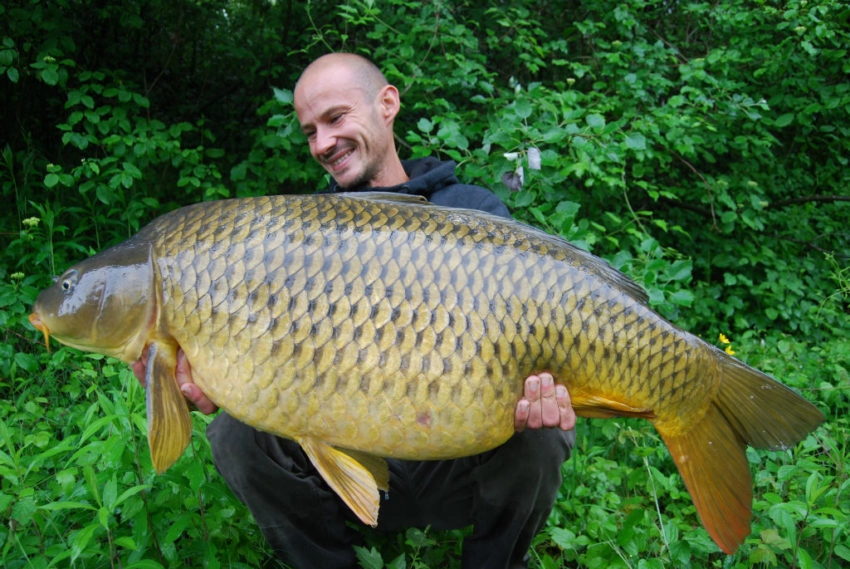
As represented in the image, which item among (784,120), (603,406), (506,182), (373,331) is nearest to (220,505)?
(373,331)

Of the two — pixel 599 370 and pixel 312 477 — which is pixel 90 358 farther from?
pixel 599 370

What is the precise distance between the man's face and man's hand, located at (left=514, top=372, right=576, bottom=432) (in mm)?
927

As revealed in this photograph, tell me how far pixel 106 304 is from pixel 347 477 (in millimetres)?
537

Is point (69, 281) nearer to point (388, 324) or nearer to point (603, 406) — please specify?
point (388, 324)

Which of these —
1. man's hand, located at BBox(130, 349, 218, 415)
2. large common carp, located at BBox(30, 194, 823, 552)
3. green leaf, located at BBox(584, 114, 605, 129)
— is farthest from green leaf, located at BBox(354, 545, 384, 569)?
green leaf, located at BBox(584, 114, 605, 129)

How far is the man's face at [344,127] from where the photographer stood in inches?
76.5

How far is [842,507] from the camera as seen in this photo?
175 cm

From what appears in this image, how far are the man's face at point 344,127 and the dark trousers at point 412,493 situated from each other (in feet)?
2.60

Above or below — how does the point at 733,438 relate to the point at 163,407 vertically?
below

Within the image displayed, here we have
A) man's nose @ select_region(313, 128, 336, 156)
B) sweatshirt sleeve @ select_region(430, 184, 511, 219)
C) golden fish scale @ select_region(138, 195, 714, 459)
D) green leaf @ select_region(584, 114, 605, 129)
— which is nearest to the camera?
golden fish scale @ select_region(138, 195, 714, 459)

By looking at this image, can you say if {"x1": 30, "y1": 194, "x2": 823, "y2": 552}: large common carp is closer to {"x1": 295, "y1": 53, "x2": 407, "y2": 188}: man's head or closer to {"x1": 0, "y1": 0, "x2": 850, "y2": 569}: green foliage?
{"x1": 0, "y1": 0, "x2": 850, "y2": 569}: green foliage

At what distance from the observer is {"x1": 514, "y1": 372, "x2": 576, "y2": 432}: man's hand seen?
1.27 metres

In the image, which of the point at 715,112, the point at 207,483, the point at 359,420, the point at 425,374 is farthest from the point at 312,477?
the point at 715,112

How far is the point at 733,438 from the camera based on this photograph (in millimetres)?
1372
